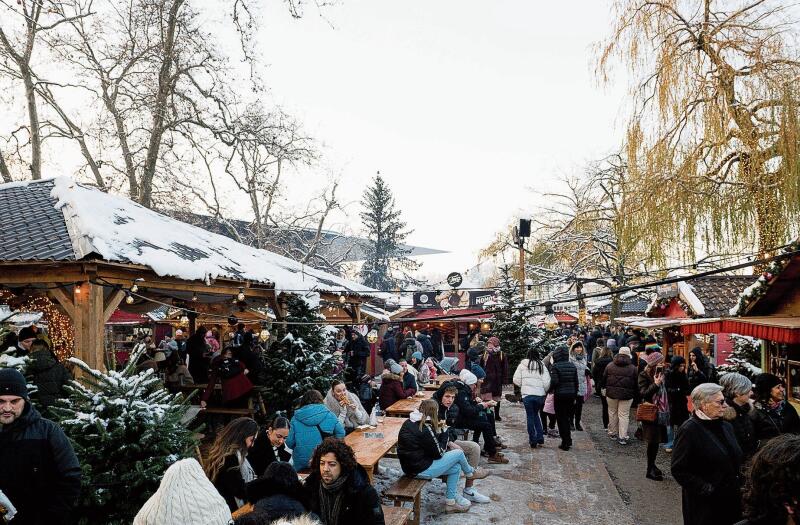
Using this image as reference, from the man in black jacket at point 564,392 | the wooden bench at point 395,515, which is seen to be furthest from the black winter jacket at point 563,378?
the wooden bench at point 395,515

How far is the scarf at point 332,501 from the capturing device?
408cm

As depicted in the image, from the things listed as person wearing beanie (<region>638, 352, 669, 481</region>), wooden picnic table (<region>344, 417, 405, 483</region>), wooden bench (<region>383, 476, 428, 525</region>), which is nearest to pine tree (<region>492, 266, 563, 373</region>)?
person wearing beanie (<region>638, 352, 669, 481</region>)

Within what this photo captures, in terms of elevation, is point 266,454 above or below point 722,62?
below

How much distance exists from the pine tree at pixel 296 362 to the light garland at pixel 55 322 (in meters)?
3.35

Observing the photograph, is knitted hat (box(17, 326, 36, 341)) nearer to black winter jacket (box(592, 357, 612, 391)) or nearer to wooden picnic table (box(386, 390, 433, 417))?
wooden picnic table (box(386, 390, 433, 417))

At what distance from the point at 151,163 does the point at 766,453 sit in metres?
18.8

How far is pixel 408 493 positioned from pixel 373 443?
1.20 meters

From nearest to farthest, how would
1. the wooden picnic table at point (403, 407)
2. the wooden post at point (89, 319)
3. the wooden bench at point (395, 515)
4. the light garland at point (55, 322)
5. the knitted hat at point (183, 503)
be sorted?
1. the knitted hat at point (183, 503)
2. the wooden bench at point (395, 515)
3. the wooden post at point (89, 319)
4. the wooden picnic table at point (403, 407)
5. the light garland at point (55, 322)

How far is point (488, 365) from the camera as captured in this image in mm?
12438

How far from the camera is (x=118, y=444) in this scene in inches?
184

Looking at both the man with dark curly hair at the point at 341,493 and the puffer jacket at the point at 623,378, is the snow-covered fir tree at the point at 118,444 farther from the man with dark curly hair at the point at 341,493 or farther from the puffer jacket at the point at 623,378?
the puffer jacket at the point at 623,378

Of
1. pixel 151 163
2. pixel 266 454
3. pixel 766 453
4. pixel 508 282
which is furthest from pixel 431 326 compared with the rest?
pixel 766 453

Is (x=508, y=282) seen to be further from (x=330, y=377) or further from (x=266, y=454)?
(x=266, y=454)

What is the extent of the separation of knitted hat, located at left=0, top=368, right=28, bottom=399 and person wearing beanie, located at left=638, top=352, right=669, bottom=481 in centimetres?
752
